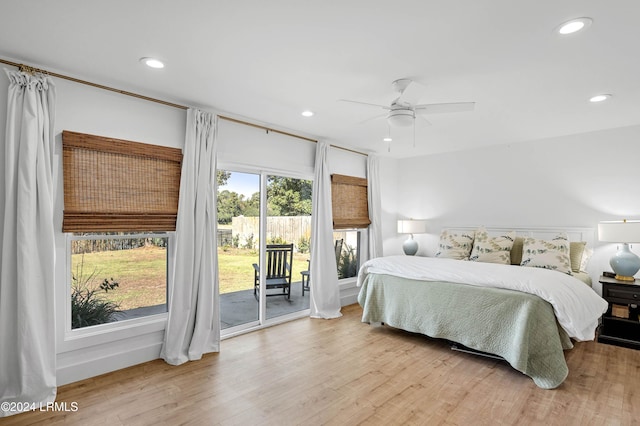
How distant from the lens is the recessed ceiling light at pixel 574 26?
6.47 ft

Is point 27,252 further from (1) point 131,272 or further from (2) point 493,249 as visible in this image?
(2) point 493,249

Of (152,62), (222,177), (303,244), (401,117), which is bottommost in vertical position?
(303,244)

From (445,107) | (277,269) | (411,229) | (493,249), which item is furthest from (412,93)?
(411,229)

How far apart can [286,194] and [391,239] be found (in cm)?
249

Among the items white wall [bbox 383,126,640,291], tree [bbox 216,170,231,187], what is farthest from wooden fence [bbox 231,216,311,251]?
white wall [bbox 383,126,640,291]

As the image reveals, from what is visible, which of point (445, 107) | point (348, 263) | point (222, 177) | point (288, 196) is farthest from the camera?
point (348, 263)

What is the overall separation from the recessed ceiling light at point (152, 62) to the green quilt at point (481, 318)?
3.20 m

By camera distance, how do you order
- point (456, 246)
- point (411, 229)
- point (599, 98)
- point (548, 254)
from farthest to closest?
point (411, 229), point (456, 246), point (548, 254), point (599, 98)

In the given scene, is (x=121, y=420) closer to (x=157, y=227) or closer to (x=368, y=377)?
(x=157, y=227)

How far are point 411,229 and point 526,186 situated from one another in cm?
178

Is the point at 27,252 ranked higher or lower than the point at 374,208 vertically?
lower

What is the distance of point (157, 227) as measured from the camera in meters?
3.19

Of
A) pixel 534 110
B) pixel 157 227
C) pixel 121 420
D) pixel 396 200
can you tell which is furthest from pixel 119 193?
pixel 396 200

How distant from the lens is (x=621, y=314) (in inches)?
148
